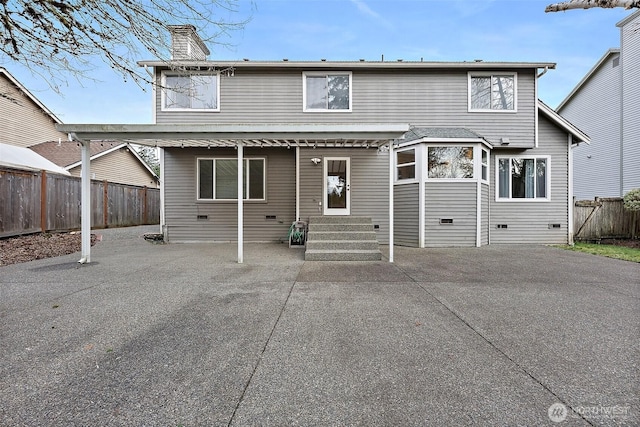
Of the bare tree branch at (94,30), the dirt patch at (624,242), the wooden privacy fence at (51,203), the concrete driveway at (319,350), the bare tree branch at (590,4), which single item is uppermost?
the bare tree branch at (590,4)

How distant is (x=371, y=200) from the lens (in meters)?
9.32

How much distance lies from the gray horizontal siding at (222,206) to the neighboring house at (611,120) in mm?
14458

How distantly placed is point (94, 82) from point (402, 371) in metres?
5.59

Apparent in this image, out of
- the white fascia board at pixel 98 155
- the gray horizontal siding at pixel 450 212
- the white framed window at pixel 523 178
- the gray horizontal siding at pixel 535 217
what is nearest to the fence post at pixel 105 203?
the white fascia board at pixel 98 155

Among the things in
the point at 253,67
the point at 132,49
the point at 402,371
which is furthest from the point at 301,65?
the point at 402,371

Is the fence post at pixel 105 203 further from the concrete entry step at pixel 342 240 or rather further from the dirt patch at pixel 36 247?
the concrete entry step at pixel 342 240

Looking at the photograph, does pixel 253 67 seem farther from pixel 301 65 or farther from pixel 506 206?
pixel 506 206

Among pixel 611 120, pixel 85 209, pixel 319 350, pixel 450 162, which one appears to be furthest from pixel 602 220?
pixel 85 209

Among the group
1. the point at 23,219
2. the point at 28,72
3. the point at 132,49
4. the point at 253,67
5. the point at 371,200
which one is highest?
the point at 253,67

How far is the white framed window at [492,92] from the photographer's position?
30.5 ft

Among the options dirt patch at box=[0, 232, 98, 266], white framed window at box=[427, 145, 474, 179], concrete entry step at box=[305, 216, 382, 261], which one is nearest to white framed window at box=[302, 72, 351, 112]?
white framed window at box=[427, 145, 474, 179]

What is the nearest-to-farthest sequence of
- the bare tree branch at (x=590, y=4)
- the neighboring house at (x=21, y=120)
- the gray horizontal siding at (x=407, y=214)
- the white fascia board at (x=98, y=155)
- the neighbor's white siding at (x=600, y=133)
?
the bare tree branch at (x=590, y=4), the gray horizontal siding at (x=407, y=214), the neighbor's white siding at (x=600, y=133), the neighboring house at (x=21, y=120), the white fascia board at (x=98, y=155)

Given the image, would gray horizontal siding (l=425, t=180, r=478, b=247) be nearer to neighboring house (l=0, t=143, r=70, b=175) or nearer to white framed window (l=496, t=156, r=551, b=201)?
white framed window (l=496, t=156, r=551, b=201)

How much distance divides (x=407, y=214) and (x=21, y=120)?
64.5 feet
